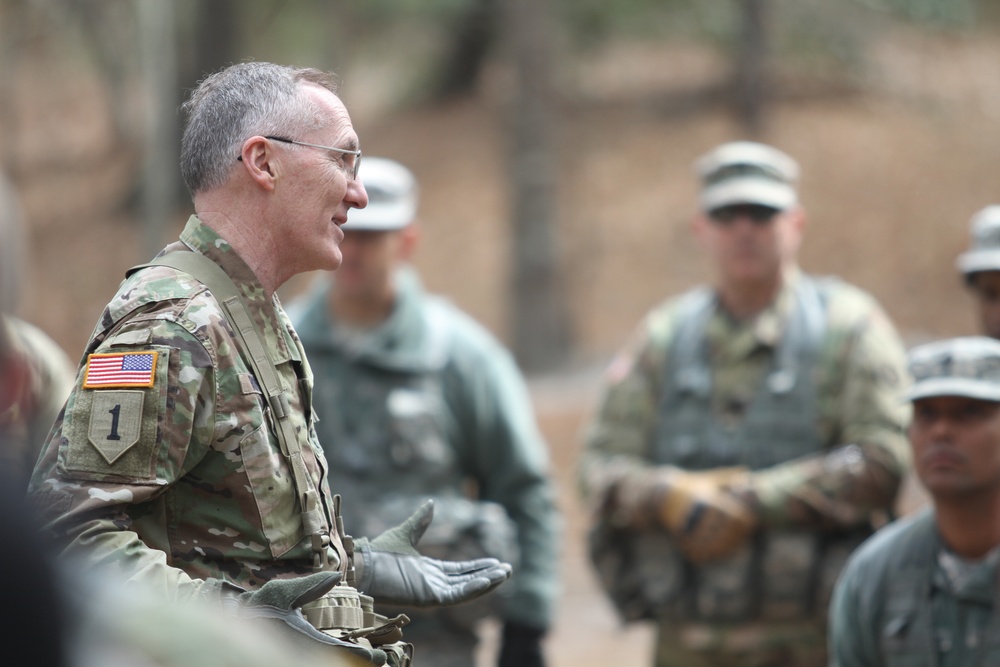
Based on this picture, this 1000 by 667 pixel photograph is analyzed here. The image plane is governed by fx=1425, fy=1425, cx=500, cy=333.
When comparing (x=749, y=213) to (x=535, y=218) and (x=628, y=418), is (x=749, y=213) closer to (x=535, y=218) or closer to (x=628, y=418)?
(x=628, y=418)

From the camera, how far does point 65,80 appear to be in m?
30.1

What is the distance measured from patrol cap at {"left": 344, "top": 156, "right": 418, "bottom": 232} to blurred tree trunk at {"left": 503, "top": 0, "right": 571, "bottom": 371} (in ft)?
31.6

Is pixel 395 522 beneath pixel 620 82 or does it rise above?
beneath

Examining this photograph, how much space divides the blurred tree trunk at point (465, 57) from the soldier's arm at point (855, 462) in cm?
1779

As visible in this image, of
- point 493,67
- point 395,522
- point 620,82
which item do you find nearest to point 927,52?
point 620,82

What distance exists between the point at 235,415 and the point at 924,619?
7.45ft

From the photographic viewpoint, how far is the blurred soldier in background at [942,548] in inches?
153

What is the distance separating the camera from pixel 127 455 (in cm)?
233

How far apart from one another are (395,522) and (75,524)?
7.81 feet

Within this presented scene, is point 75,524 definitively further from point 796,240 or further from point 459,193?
point 459,193

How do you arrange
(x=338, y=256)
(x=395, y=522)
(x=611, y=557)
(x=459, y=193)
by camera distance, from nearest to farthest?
(x=338, y=256) < (x=395, y=522) < (x=611, y=557) < (x=459, y=193)

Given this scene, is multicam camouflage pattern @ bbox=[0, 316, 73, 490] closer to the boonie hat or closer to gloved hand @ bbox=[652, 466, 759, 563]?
gloved hand @ bbox=[652, 466, 759, 563]

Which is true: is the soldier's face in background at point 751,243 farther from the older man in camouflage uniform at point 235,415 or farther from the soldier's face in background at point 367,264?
the older man in camouflage uniform at point 235,415

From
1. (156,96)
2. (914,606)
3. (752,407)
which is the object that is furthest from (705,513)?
(156,96)
